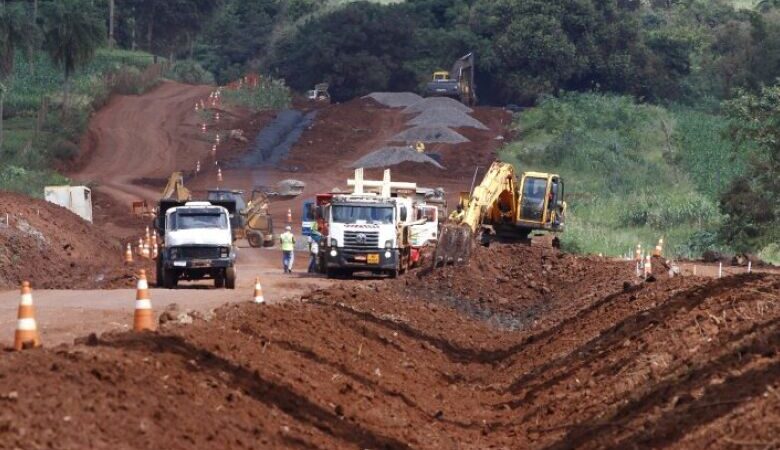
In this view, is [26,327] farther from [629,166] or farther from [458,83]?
[458,83]

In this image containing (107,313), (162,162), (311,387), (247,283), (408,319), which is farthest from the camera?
(162,162)

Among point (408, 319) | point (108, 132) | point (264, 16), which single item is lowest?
point (408, 319)

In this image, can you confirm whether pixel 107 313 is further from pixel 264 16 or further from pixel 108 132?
pixel 264 16

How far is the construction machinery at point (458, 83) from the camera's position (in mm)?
98312

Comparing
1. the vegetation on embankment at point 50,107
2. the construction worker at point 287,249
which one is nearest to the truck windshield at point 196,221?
the construction worker at point 287,249

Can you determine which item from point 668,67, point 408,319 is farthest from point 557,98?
point 408,319

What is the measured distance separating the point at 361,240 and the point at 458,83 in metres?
59.8

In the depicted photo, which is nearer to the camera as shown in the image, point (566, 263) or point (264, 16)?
point (566, 263)

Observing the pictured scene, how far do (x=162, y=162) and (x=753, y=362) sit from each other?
66021 mm

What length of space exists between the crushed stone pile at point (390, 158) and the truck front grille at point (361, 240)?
110 ft

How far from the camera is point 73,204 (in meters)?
56.3

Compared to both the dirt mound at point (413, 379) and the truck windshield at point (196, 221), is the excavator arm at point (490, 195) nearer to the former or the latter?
the truck windshield at point (196, 221)

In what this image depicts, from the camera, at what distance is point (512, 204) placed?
44.4m

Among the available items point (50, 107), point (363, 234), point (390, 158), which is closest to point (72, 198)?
point (363, 234)
